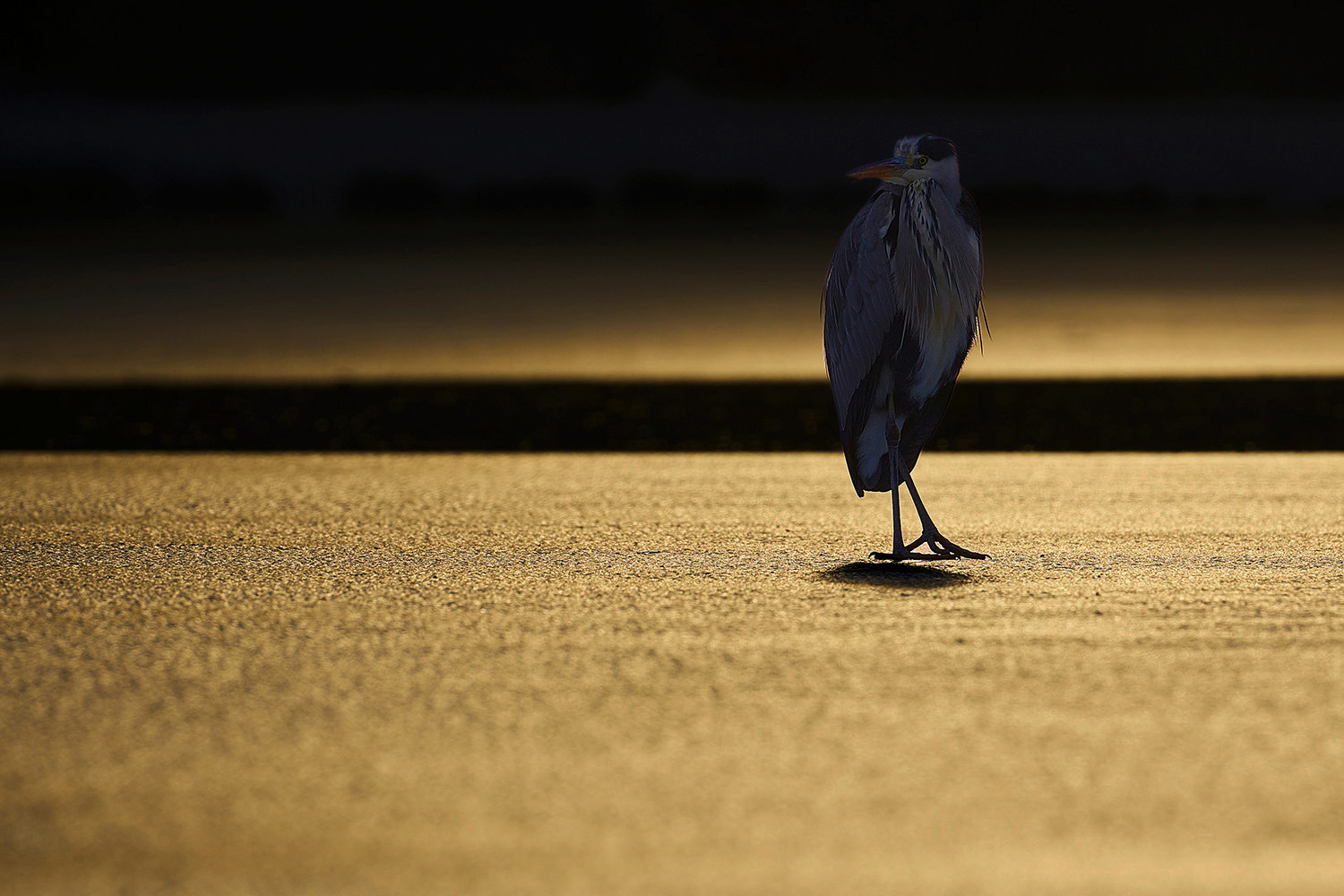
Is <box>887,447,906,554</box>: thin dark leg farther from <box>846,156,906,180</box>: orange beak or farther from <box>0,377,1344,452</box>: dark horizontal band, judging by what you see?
<box>0,377,1344,452</box>: dark horizontal band

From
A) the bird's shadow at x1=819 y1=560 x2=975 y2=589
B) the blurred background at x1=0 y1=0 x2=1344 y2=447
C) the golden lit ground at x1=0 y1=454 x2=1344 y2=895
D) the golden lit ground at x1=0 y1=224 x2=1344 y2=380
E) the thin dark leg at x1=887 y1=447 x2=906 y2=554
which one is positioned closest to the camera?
the golden lit ground at x1=0 y1=454 x2=1344 y2=895

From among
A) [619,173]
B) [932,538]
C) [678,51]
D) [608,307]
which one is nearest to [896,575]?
[932,538]

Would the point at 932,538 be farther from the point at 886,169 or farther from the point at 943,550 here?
the point at 886,169

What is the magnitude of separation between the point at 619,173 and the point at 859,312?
86.9 ft

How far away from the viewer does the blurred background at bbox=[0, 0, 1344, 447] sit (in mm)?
14758

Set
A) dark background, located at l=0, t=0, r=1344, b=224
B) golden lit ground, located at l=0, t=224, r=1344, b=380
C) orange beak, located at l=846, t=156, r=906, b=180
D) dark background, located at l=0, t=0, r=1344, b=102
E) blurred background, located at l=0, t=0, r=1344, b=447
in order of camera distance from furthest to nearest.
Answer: dark background, located at l=0, t=0, r=1344, b=102
dark background, located at l=0, t=0, r=1344, b=224
blurred background, located at l=0, t=0, r=1344, b=447
golden lit ground, located at l=0, t=224, r=1344, b=380
orange beak, located at l=846, t=156, r=906, b=180

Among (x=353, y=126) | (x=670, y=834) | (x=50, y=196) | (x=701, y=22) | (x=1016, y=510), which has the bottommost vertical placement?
(x=670, y=834)

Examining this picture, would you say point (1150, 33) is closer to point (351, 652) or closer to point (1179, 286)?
point (1179, 286)

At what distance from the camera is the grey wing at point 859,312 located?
582cm

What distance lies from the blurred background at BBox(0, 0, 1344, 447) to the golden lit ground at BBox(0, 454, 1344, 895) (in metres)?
5.85

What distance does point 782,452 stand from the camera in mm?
8641

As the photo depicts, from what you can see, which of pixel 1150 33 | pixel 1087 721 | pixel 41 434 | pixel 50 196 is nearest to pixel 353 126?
pixel 50 196

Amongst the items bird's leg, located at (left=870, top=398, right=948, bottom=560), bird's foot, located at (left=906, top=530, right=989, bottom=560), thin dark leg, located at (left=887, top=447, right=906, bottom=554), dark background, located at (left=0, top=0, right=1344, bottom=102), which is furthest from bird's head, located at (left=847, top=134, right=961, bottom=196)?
dark background, located at (left=0, top=0, right=1344, bottom=102)

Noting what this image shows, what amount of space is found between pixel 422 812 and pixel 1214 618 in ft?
9.02
